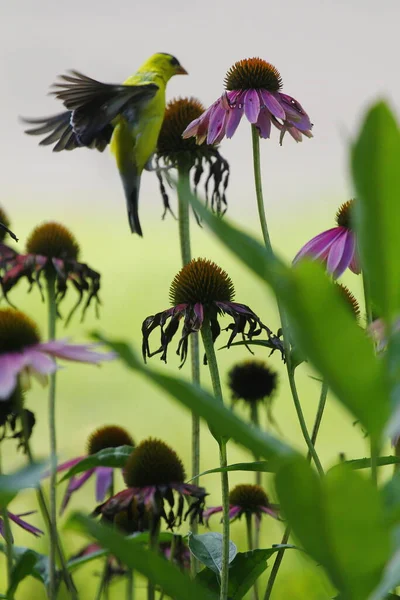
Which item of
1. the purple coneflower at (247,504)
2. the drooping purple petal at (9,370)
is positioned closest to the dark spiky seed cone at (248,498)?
the purple coneflower at (247,504)

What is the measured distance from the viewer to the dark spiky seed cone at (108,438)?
1034mm

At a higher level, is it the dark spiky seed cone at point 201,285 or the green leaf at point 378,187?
Result: the dark spiky seed cone at point 201,285

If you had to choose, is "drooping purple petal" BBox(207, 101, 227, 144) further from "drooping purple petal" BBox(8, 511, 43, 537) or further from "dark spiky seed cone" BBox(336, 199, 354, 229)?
"drooping purple petal" BBox(8, 511, 43, 537)

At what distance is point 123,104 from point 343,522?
3.54 ft

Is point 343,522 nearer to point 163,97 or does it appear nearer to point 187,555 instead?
point 187,555

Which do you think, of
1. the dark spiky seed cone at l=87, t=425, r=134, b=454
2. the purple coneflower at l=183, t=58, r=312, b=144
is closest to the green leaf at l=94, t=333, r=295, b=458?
the purple coneflower at l=183, t=58, r=312, b=144

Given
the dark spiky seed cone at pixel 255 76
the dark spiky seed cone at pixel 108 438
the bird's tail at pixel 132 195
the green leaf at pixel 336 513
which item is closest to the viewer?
the green leaf at pixel 336 513

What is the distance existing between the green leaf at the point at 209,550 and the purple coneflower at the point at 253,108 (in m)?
0.37

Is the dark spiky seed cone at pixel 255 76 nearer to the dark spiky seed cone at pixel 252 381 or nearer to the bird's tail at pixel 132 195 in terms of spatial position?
the bird's tail at pixel 132 195

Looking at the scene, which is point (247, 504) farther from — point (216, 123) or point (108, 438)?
point (216, 123)

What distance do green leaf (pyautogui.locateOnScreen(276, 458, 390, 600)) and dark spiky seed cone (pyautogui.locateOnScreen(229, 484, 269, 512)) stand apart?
2.85 ft

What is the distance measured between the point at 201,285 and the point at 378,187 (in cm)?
A: 62

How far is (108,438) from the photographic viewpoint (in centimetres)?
104

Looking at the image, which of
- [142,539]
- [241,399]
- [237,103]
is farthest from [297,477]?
[241,399]
